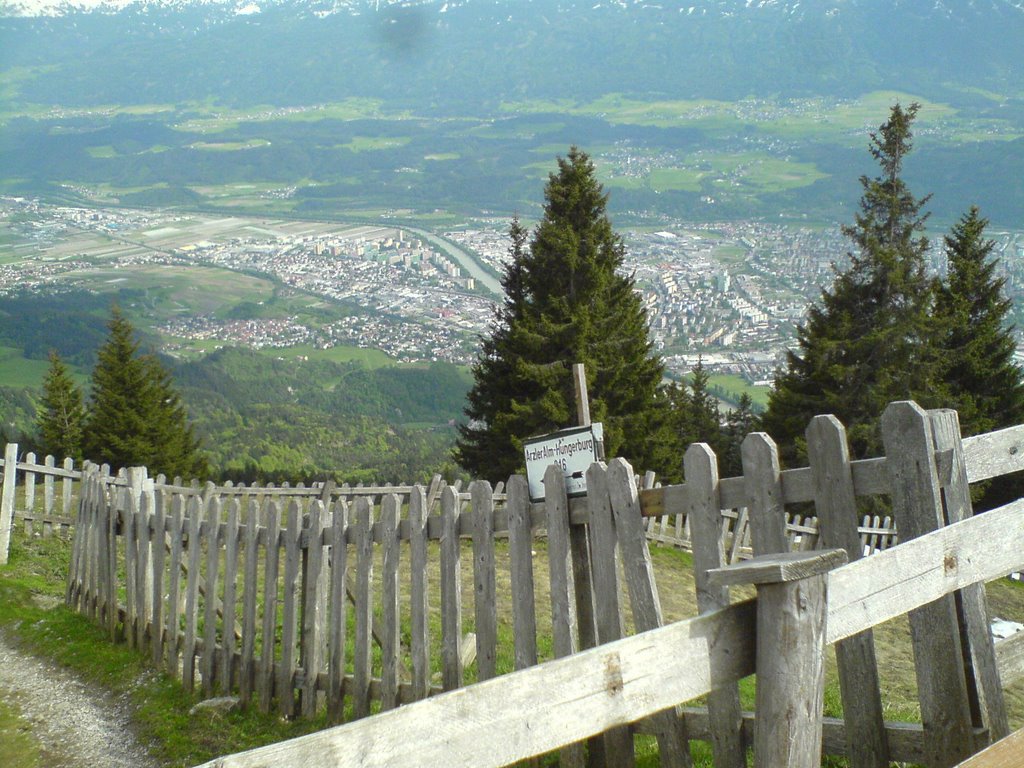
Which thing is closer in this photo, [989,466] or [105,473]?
[989,466]

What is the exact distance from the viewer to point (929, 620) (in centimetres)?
381

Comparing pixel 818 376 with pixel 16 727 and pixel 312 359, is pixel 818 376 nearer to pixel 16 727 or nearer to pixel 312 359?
pixel 16 727

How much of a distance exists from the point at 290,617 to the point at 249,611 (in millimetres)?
450

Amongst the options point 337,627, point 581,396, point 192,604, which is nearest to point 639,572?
point 337,627

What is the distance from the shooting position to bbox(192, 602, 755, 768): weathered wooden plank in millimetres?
1984

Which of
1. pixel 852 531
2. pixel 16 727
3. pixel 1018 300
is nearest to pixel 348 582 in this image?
pixel 16 727

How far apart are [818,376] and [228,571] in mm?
25151

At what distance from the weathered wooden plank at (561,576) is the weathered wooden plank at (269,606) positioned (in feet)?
8.20

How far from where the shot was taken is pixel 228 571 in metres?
7.04

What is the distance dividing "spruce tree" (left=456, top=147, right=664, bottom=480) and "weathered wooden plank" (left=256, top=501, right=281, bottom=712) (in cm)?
1575

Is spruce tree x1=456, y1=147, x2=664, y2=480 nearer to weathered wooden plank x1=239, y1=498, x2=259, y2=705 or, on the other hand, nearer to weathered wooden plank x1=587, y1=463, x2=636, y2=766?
weathered wooden plank x1=239, y1=498, x2=259, y2=705

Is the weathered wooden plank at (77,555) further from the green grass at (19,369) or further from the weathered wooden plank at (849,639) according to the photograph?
the green grass at (19,369)

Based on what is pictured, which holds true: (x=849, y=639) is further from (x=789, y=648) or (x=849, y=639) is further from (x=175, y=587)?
(x=175, y=587)

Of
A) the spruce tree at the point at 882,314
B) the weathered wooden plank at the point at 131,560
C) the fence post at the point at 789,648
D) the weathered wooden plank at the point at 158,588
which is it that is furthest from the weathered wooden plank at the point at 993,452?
the spruce tree at the point at 882,314
